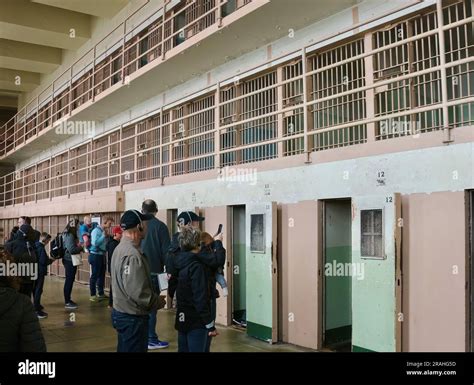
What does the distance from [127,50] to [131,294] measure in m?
9.28

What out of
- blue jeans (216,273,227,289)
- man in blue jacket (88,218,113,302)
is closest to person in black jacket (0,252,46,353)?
blue jeans (216,273,227,289)

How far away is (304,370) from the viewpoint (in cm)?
426

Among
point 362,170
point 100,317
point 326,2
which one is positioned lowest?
point 100,317

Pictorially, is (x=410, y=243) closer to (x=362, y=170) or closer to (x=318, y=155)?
(x=362, y=170)

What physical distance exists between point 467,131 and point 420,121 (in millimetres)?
1811

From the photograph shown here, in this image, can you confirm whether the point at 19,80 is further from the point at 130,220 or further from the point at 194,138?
the point at 130,220

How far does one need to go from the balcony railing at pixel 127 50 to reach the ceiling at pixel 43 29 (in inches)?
27.4

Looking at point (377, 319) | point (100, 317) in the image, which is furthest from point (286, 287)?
point (100, 317)

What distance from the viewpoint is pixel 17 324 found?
2.66 m

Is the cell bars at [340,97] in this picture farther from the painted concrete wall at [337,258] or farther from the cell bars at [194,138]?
the cell bars at [194,138]

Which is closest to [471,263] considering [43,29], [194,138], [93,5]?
[194,138]

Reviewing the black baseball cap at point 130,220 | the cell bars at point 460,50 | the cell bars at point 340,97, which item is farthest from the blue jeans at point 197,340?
the cell bars at point 460,50

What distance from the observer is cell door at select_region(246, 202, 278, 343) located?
5.98m

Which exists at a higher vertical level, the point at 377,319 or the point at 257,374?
the point at 377,319
